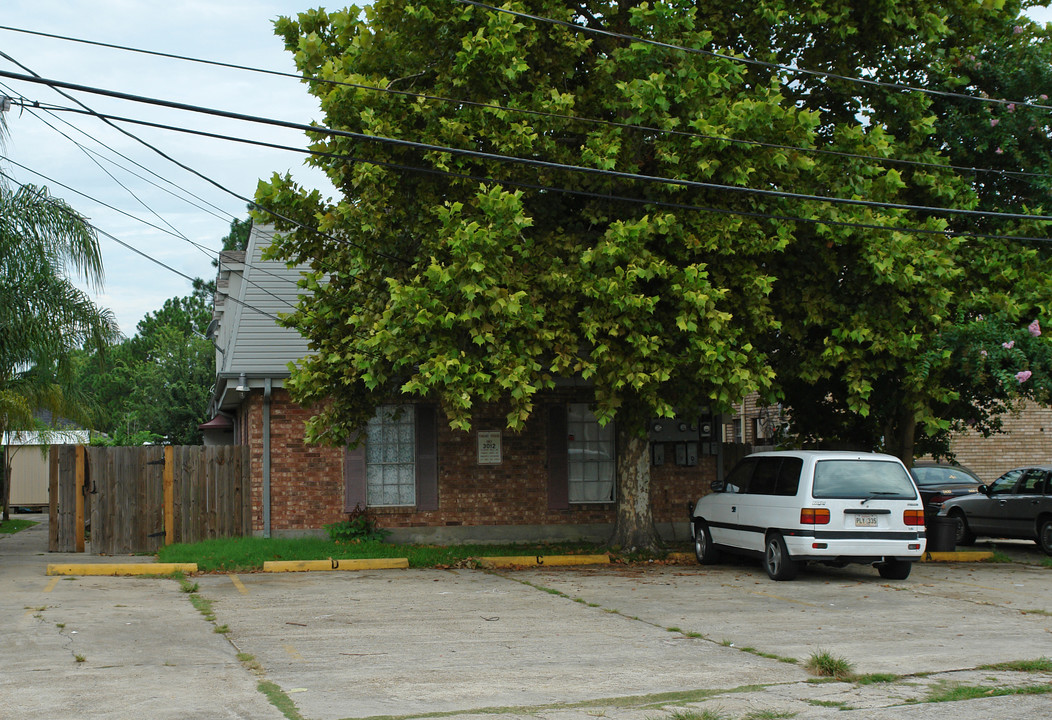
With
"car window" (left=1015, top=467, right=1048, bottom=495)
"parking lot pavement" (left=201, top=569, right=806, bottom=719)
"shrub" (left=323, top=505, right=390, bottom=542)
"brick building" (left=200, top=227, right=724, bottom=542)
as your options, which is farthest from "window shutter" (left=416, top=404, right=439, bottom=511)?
"car window" (left=1015, top=467, right=1048, bottom=495)

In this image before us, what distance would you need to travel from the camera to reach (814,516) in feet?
45.5

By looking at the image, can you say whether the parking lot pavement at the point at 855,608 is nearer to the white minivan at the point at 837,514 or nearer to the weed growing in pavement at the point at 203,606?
the white minivan at the point at 837,514

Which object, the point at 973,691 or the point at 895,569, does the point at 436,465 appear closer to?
the point at 895,569

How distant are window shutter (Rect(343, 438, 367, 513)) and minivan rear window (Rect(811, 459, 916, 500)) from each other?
845 centimetres

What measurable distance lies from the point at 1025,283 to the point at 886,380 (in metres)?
2.78

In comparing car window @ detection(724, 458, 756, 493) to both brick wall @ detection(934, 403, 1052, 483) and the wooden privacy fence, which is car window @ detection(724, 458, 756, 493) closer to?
the wooden privacy fence

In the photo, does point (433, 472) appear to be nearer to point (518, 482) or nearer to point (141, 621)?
point (518, 482)

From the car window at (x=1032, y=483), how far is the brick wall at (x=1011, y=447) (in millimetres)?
11475

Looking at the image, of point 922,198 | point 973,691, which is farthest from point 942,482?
point 973,691

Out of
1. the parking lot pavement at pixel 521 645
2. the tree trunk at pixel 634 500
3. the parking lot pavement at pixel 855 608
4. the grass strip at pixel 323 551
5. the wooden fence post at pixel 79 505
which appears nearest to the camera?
the parking lot pavement at pixel 521 645

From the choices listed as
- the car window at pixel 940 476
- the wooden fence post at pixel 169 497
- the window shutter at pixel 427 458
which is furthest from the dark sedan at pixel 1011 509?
the wooden fence post at pixel 169 497

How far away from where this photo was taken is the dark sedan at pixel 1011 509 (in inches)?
755

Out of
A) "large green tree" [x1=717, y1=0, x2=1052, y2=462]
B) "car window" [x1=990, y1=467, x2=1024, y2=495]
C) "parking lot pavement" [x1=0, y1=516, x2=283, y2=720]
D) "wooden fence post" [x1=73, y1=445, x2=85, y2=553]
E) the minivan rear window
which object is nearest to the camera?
"parking lot pavement" [x1=0, y1=516, x2=283, y2=720]

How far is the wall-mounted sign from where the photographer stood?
63.8 feet
